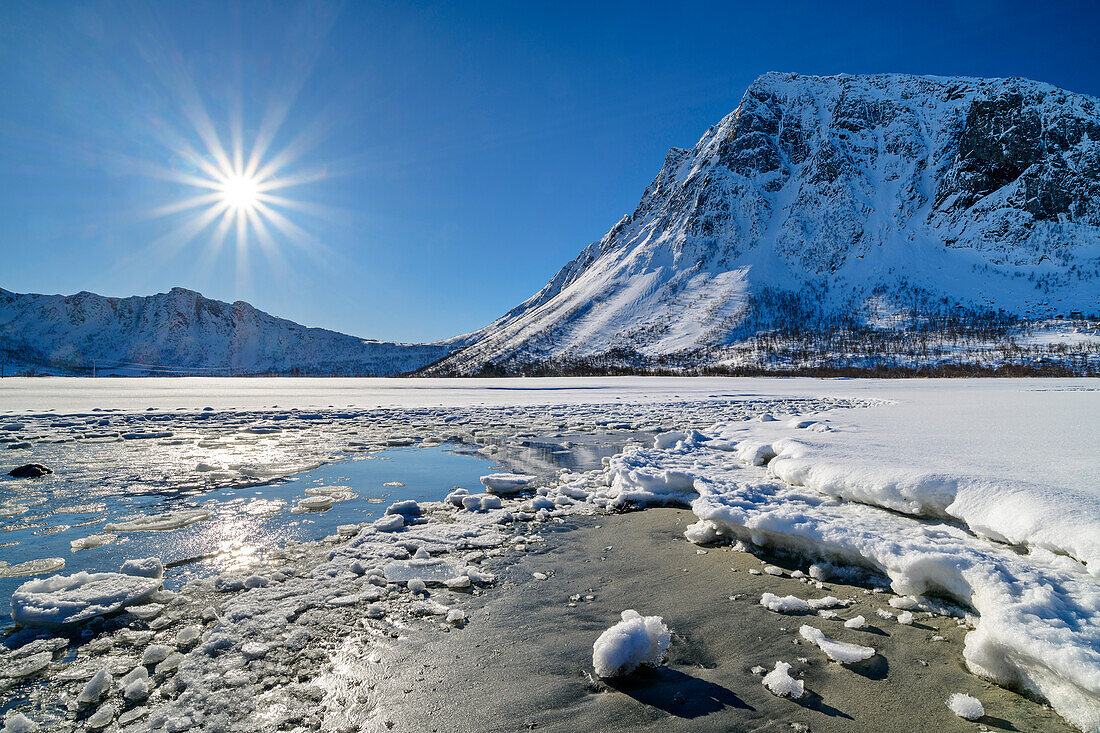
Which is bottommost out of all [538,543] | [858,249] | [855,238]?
[538,543]

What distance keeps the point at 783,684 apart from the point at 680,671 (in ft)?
1.83

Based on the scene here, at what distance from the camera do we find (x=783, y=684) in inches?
106

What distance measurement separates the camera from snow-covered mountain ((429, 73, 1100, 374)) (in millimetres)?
106250

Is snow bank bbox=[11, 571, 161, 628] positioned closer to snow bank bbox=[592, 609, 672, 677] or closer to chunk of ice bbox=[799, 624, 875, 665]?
snow bank bbox=[592, 609, 672, 677]

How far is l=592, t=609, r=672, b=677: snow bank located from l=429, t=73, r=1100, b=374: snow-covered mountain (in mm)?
98390

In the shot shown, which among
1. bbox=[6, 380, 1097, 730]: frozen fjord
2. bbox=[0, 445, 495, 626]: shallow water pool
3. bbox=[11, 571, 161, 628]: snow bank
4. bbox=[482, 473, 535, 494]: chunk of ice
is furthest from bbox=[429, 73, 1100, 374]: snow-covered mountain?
bbox=[11, 571, 161, 628]: snow bank

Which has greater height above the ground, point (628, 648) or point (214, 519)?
point (628, 648)

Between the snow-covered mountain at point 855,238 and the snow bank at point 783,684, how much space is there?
98.4 meters

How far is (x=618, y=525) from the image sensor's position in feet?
19.5

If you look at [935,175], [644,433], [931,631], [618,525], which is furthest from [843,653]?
[935,175]

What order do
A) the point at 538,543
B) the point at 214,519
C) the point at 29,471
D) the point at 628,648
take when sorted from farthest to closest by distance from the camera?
the point at 29,471, the point at 214,519, the point at 538,543, the point at 628,648

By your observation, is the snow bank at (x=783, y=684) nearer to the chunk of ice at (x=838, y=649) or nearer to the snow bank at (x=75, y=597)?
the chunk of ice at (x=838, y=649)

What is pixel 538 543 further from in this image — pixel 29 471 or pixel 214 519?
pixel 29 471

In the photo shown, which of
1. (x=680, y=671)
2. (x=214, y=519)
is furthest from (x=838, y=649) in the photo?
(x=214, y=519)
